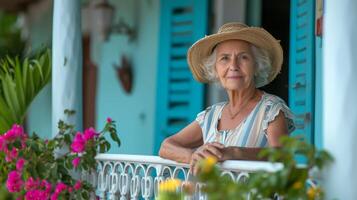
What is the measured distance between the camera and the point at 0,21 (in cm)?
1209

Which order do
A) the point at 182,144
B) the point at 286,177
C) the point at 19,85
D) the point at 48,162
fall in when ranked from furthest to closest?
the point at 19,85, the point at 48,162, the point at 182,144, the point at 286,177

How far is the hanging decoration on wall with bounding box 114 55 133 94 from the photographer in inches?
291

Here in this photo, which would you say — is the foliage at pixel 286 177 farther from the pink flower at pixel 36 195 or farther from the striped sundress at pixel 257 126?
the pink flower at pixel 36 195

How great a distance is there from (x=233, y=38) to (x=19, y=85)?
1817mm

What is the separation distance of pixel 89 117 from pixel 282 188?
6.43m

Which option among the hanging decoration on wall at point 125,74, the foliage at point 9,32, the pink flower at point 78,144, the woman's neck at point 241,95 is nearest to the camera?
the woman's neck at point 241,95

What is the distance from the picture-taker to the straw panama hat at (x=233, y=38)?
367 centimetres

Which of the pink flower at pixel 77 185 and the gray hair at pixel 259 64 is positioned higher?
the gray hair at pixel 259 64

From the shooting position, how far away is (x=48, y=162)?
13.2 ft

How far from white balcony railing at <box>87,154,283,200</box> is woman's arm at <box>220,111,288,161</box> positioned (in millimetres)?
74

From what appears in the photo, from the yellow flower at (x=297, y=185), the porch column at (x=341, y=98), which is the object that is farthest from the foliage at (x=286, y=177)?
the porch column at (x=341, y=98)

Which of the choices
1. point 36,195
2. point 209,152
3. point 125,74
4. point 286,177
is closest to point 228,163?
point 209,152

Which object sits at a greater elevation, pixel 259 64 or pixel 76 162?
pixel 259 64

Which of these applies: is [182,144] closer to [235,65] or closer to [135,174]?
[135,174]
